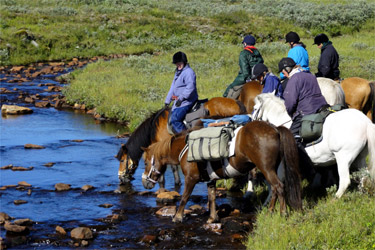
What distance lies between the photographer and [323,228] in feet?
24.3

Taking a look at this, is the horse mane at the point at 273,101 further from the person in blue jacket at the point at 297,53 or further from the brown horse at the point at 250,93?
the brown horse at the point at 250,93

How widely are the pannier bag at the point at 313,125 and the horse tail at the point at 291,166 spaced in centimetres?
83

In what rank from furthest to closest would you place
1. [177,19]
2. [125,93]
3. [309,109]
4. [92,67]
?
1. [177,19]
2. [92,67]
3. [125,93]
4. [309,109]

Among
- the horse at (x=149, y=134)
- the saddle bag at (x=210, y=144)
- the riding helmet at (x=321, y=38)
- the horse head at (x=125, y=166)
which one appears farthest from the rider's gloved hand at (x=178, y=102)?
the riding helmet at (x=321, y=38)

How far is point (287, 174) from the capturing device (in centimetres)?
835

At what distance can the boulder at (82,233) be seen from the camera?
838 centimetres

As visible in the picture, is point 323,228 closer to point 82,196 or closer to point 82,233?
point 82,233

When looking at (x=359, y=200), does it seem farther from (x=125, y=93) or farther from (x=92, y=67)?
(x=92, y=67)

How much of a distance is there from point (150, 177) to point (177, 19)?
3920 cm

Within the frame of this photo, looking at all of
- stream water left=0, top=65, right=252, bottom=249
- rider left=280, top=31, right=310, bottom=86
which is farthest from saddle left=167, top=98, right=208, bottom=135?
rider left=280, top=31, right=310, bottom=86

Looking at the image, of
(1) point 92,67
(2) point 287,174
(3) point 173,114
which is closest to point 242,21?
(1) point 92,67

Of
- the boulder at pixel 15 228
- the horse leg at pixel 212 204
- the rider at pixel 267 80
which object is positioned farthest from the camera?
the rider at pixel 267 80

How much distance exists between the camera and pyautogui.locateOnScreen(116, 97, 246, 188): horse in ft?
37.7

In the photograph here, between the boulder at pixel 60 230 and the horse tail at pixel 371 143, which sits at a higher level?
the horse tail at pixel 371 143
